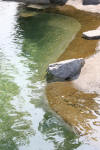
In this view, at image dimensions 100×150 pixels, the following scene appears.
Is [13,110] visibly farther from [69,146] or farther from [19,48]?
[19,48]

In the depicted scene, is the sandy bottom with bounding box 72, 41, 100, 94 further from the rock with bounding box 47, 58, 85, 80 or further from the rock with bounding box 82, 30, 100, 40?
the rock with bounding box 82, 30, 100, 40

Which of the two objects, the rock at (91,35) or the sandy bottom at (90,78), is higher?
the sandy bottom at (90,78)

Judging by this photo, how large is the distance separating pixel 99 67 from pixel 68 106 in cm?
215

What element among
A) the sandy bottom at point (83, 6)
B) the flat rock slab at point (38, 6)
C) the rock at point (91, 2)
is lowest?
the flat rock slab at point (38, 6)

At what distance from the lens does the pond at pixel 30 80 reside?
19.5 feet

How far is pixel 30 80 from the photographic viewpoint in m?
8.51

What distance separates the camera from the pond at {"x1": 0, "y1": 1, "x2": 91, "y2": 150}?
594cm

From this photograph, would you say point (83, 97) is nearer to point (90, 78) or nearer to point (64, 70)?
point (90, 78)

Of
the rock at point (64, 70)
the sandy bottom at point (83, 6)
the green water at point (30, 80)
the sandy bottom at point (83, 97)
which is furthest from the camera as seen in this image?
the sandy bottom at point (83, 6)

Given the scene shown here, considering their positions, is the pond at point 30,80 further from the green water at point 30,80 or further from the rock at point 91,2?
the rock at point 91,2

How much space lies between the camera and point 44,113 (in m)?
6.85

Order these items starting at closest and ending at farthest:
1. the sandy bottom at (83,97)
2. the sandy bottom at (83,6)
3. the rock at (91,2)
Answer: the sandy bottom at (83,97) < the sandy bottom at (83,6) < the rock at (91,2)

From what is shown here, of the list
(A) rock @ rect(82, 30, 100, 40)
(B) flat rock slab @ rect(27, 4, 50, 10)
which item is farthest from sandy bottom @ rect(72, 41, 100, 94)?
(B) flat rock slab @ rect(27, 4, 50, 10)

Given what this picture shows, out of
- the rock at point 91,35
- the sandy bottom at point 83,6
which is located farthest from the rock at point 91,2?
the rock at point 91,35
